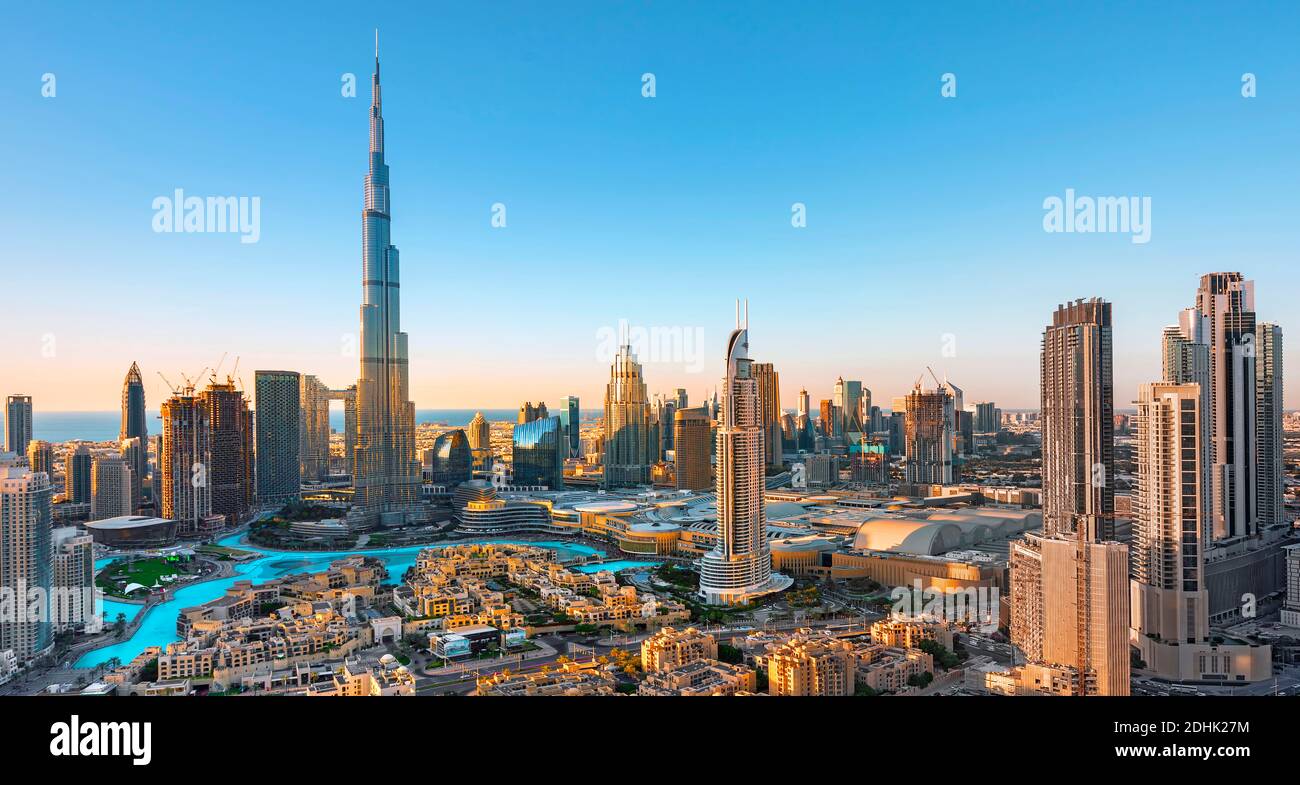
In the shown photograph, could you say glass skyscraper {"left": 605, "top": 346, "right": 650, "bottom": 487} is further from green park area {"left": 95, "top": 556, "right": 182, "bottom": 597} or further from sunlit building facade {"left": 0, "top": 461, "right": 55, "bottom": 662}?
sunlit building facade {"left": 0, "top": 461, "right": 55, "bottom": 662}

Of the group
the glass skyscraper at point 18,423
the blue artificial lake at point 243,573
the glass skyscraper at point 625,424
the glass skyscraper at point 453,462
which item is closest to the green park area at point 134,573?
the blue artificial lake at point 243,573

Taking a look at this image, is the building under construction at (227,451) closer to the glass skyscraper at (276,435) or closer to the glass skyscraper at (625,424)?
the glass skyscraper at (276,435)

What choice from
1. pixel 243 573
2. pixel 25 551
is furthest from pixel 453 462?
pixel 25 551

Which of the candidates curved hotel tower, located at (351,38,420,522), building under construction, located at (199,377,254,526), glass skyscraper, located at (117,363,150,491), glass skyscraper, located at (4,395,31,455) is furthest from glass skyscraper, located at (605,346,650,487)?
glass skyscraper, located at (4,395,31,455)

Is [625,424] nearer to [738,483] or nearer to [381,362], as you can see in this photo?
[381,362]
